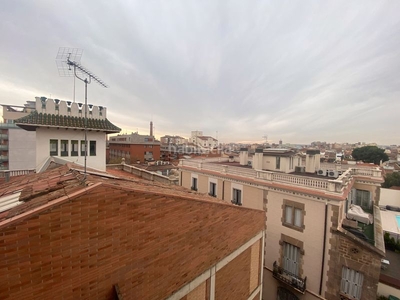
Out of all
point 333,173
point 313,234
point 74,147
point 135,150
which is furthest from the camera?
point 135,150

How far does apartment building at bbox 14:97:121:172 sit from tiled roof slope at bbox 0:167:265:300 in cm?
950

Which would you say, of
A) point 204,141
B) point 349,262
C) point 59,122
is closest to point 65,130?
point 59,122

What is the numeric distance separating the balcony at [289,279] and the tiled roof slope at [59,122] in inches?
603

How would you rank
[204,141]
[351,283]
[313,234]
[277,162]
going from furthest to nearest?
[204,141] < [277,162] < [313,234] < [351,283]

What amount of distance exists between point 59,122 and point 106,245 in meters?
12.0

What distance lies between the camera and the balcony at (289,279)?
11.3m

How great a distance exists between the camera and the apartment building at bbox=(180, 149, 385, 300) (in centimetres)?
1001

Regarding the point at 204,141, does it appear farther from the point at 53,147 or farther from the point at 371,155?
the point at 53,147

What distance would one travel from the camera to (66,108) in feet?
42.3

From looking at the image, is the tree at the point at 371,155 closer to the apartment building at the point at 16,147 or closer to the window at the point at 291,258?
the window at the point at 291,258

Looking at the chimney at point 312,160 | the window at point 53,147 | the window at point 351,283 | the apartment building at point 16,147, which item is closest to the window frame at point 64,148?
the window at point 53,147

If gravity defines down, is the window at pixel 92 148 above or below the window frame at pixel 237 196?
above

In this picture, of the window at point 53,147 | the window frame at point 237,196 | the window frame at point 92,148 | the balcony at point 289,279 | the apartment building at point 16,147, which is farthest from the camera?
the apartment building at point 16,147

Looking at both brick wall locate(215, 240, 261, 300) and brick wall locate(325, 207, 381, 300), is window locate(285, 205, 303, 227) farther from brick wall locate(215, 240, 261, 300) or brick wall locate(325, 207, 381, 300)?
brick wall locate(215, 240, 261, 300)
